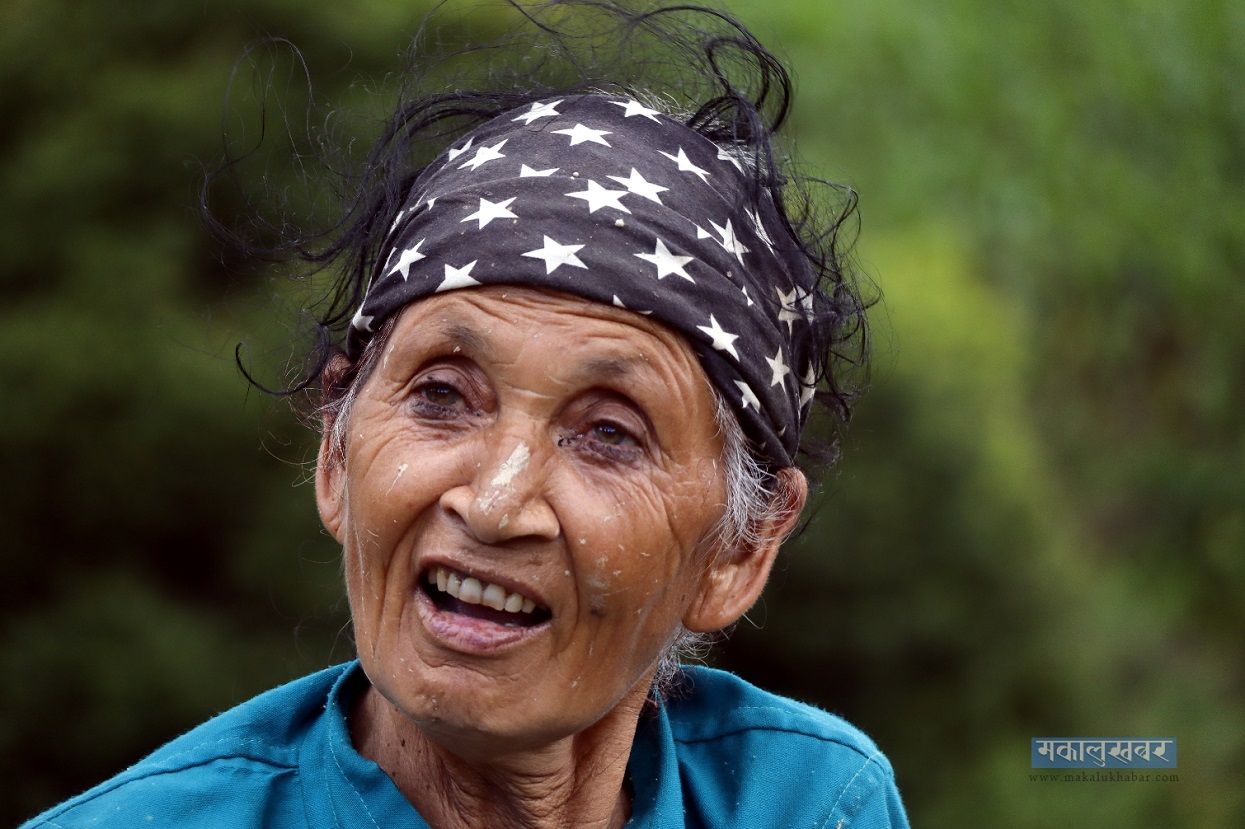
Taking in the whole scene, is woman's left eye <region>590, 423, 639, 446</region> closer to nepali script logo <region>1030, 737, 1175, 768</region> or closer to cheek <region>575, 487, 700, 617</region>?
cheek <region>575, 487, 700, 617</region>

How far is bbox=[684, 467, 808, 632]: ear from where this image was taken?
9.32 feet

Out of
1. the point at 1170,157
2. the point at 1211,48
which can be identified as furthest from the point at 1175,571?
the point at 1211,48

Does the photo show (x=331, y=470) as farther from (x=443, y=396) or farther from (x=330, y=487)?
(x=443, y=396)

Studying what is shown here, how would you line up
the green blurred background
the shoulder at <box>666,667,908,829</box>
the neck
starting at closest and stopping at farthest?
the neck, the shoulder at <box>666,667,908,829</box>, the green blurred background

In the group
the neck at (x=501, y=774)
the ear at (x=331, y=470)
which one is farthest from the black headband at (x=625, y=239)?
the neck at (x=501, y=774)

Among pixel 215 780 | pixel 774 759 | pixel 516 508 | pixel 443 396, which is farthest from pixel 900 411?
pixel 215 780

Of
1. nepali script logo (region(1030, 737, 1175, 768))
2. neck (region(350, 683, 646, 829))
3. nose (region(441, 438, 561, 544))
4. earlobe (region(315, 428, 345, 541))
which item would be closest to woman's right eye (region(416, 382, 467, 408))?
nose (region(441, 438, 561, 544))

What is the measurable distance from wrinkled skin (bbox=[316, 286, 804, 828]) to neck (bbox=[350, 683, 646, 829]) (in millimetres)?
29

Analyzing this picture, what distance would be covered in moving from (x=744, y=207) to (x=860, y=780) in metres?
1.34

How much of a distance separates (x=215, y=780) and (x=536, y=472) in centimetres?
84

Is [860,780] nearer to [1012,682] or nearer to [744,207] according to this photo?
[744,207]

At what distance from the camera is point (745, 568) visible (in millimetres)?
2918

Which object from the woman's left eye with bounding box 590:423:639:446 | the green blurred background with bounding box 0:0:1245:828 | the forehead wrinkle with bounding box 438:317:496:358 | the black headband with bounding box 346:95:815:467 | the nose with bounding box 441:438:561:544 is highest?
the black headband with bounding box 346:95:815:467

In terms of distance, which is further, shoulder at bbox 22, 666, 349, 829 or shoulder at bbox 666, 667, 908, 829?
shoulder at bbox 666, 667, 908, 829
